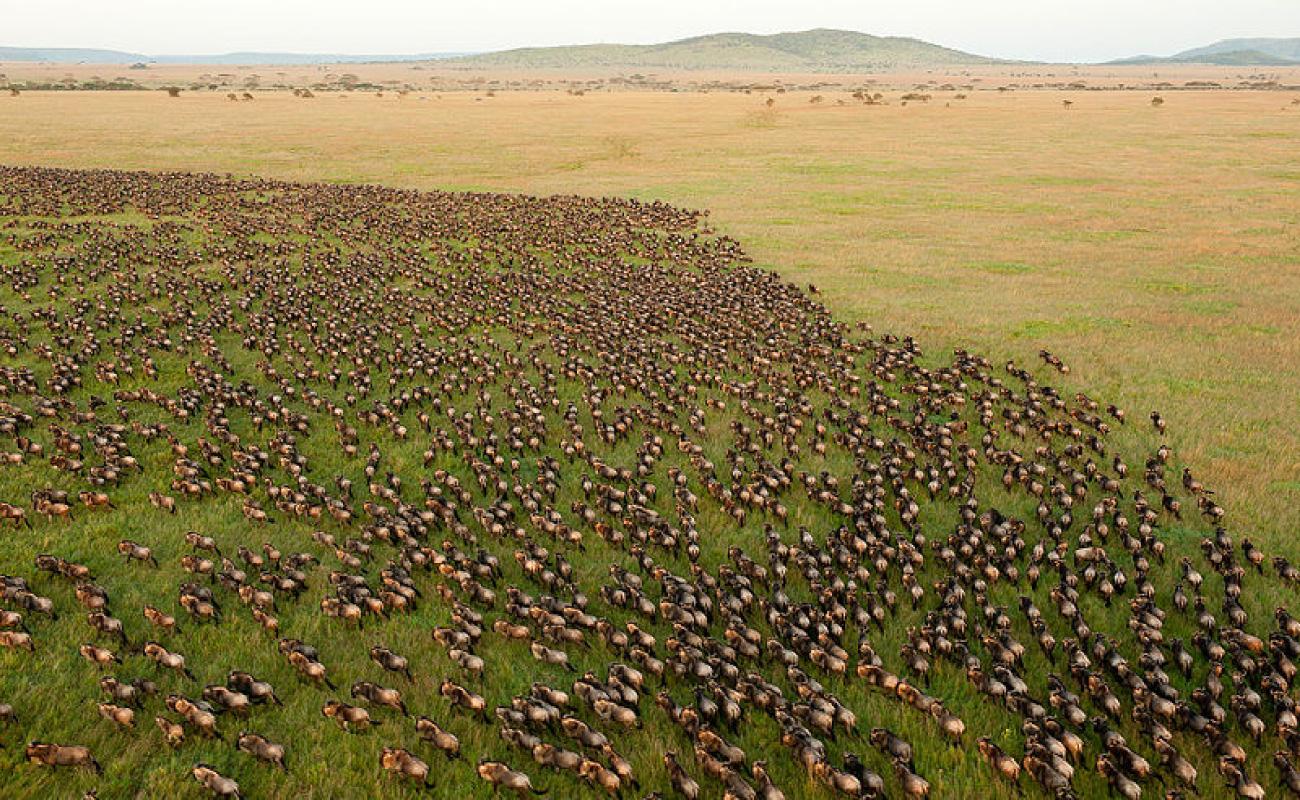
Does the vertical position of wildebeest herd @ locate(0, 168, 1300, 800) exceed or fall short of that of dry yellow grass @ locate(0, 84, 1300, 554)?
it falls short

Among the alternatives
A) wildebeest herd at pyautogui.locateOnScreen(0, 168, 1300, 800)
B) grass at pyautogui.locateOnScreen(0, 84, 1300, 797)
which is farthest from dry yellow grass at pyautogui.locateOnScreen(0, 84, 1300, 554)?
wildebeest herd at pyautogui.locateOnScreen(0, 168, 1300, 800)

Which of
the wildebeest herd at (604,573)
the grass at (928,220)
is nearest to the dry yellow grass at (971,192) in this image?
the grass at (928,220)

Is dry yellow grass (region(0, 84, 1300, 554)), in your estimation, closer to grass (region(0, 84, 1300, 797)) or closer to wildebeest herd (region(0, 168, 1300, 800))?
grass (region(0, 84, 1300, 797))

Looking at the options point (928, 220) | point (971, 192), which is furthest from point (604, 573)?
point (971, 192)

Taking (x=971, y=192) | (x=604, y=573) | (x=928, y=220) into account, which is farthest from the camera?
(x=971, y=192)

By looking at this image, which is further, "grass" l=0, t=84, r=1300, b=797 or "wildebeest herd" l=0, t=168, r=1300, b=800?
"grass" l=0, t=84, r=1300, b=797

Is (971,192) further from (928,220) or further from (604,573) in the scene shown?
(604,573)
